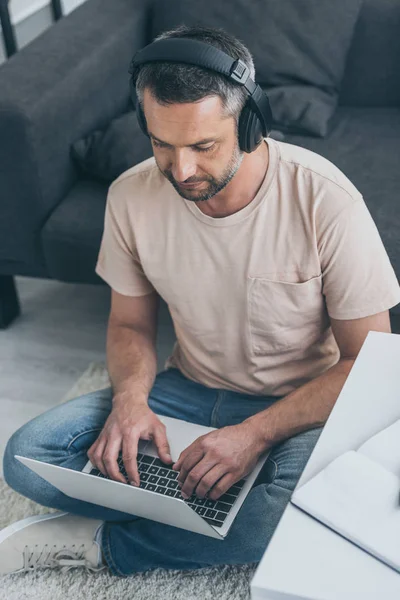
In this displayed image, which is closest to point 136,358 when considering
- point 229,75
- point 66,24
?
point 229,75

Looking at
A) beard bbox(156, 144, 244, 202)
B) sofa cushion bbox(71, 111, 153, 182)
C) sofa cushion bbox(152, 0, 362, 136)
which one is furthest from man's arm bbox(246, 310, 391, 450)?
sofa cushion bbox(152, 0, 362, 136)

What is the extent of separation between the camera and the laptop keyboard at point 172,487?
1.16 metres

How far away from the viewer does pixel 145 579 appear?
1.39 m

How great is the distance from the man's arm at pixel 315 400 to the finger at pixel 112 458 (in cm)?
21

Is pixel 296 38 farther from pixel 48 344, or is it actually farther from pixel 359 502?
pixel 359 502

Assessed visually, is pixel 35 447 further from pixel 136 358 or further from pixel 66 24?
pixel 66 24

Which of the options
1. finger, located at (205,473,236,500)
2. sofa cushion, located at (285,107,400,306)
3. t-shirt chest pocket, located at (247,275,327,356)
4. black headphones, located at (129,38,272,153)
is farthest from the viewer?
sofa cushion, located at (285,107,400,306)

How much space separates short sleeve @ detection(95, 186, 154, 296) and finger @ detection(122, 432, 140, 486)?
286 mm

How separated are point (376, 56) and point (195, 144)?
3.91 ft

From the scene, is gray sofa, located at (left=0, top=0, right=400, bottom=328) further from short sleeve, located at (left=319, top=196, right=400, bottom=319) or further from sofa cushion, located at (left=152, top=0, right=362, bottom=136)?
short sleeve, located at (left=319, top=196, right=400, bottom=319)

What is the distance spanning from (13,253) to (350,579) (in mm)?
1401

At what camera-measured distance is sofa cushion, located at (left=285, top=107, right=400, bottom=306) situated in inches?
66.9

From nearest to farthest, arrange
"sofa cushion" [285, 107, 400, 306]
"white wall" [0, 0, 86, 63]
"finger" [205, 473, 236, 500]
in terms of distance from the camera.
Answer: "finger" [205, 473, 236, 500] < "sofa cushion" [285, 107, 400, 306] < "white wall" [0, 0, 86, 63]

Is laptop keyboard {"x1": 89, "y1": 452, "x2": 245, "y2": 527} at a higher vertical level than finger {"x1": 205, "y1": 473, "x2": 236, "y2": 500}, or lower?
lower
